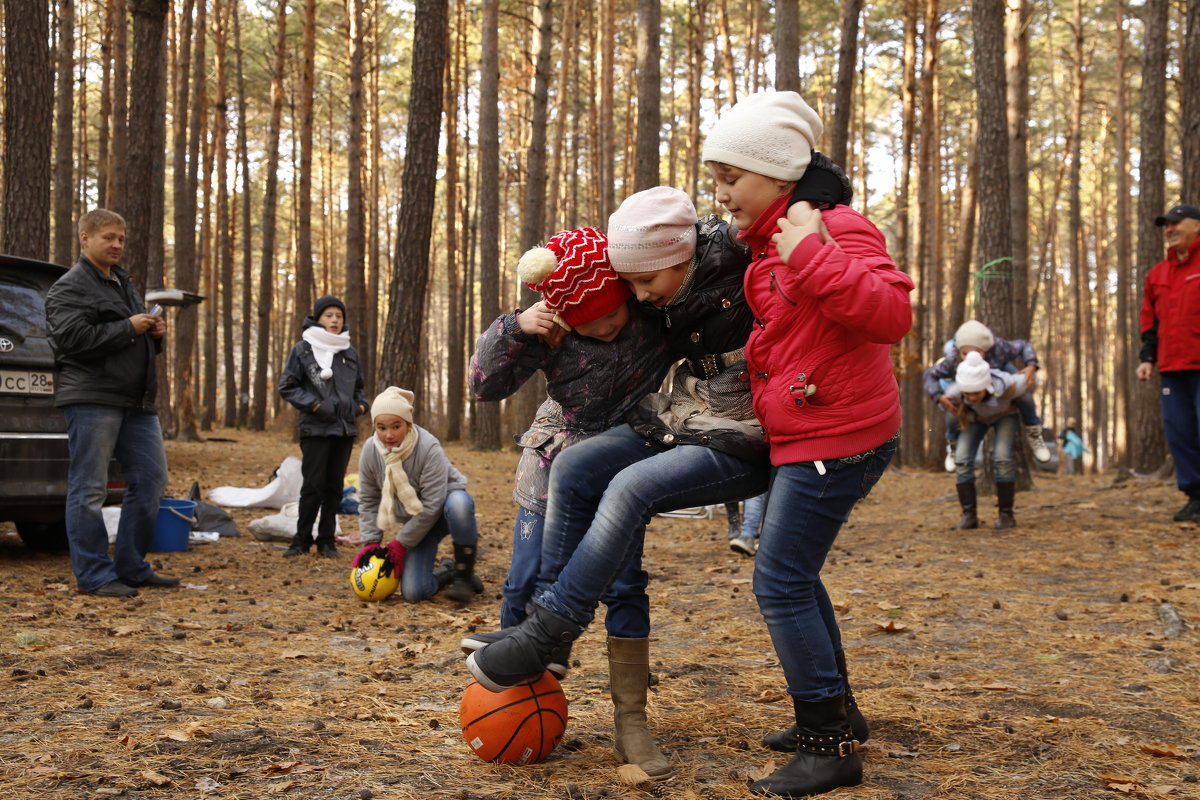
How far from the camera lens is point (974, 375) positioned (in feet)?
27.8

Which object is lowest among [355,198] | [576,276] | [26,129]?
[576,276]

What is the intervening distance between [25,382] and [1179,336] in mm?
8714

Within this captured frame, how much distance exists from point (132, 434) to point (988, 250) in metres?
9.45

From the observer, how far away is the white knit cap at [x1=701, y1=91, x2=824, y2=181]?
299cm

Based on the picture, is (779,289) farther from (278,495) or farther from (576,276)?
(278,495)

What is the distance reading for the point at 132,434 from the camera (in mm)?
6520

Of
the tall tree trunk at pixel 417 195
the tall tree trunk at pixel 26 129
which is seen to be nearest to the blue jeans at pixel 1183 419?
the tall tree trunk at pixel 417 195

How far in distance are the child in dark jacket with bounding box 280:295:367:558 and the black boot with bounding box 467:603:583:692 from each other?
5581 mm

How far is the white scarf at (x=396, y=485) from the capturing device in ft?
21.5

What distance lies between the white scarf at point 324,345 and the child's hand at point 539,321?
5.37 m

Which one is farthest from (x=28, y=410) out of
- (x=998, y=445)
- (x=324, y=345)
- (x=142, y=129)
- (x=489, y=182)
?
(x=489, y=182)

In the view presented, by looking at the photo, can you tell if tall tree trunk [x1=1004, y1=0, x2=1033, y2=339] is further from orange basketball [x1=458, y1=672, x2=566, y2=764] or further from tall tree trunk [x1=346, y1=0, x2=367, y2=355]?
orange basketball [x1=458, y1=672, x2=566, y2=764]

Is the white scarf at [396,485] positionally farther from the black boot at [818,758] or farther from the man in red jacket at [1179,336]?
the man in red jacket at [1179,336]

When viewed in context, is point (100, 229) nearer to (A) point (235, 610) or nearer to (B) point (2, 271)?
(B) point (2, 271)
